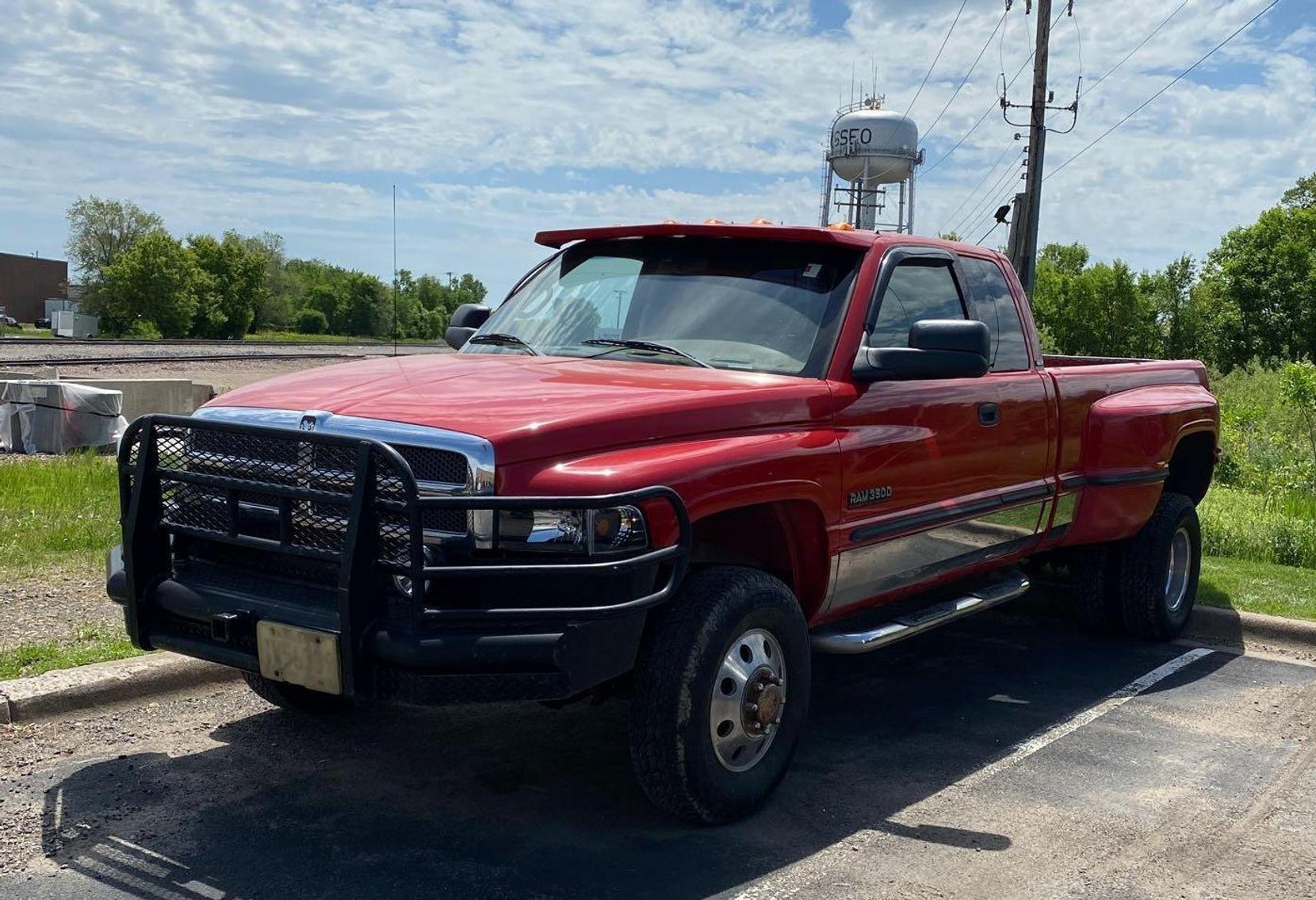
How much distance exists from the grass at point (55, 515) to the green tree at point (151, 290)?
2892 inches

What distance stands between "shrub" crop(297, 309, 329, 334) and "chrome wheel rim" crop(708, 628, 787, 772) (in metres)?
97.1

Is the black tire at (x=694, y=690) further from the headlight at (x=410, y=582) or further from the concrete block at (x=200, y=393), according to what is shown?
the concrete block at (x=200, y=393)

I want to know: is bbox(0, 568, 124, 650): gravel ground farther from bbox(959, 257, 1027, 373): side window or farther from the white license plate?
bbox(959, 257, 1027, 373): side window

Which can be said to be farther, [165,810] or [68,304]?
[68,304]

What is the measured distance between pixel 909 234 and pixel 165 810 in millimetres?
3829

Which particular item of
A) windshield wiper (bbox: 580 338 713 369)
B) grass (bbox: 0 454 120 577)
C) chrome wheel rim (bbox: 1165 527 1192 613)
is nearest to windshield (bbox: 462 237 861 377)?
windshield wiper (bbox: 580 338 713 369)

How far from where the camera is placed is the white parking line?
16.6 ft

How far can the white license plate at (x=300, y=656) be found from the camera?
371 cm

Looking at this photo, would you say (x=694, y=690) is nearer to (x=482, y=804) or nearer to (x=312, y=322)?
(x=482, y=804)

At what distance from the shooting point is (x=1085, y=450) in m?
6.53

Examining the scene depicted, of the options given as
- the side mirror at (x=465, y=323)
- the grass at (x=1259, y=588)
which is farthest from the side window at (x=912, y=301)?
the grass at (x=1259, y=588)

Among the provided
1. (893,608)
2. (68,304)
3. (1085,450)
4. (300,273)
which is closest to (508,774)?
(893,608)

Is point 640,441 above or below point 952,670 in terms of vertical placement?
above

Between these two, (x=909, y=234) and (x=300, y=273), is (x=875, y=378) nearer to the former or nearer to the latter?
(x=909, y=234)
